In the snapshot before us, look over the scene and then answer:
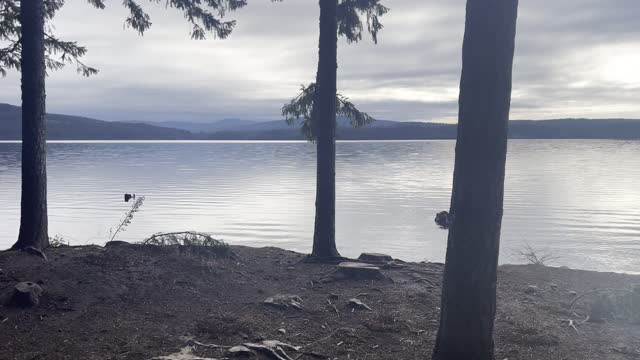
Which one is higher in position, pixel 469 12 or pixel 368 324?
pixel 469 12

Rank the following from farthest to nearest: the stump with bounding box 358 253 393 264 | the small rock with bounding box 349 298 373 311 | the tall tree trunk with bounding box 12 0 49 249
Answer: the stump with bounding box 358 253 393 264 → the tall tree trunk with bounding box 12 0 49 249 → the small rock with bounding box 349 298 373 311

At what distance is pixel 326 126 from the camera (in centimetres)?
1354

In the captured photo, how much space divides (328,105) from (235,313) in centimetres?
602

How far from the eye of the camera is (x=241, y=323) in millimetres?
8484

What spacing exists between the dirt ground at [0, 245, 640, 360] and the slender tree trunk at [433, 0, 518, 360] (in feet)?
5.65

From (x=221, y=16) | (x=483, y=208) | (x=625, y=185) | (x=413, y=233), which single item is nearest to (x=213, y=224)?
(x=413, y=233)

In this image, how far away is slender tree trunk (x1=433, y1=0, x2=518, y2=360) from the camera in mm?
6012

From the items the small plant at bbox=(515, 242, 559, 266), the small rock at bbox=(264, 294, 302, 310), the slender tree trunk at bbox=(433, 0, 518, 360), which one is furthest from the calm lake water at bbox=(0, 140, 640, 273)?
the slender tree trunk at bbox=(433, 0, 518, 360)

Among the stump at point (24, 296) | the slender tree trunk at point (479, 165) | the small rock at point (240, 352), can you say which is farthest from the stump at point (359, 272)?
the stump at point (24, 296)

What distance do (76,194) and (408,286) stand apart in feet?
112

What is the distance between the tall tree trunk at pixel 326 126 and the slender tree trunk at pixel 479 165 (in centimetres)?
744

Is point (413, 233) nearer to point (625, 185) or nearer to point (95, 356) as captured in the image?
point (95, 356)

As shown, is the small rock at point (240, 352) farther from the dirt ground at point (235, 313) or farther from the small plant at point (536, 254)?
the small plant at point (536, 254)

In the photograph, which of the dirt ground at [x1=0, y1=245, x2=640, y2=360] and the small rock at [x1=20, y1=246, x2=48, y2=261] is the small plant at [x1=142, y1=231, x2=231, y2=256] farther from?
the small rock at [x1=20, y1=246, x2=48, y2=261]
